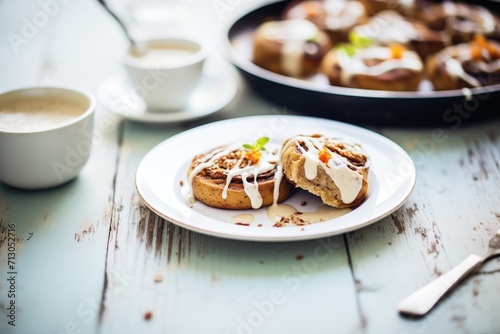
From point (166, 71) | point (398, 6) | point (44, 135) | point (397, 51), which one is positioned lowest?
point (398, 6)

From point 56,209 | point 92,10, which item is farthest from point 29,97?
point 92,10

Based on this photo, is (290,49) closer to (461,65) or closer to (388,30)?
(388,30)

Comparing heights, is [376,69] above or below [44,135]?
below

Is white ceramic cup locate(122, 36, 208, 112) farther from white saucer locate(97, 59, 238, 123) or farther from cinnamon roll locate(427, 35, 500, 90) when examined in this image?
cinnamon roll locate(427, 35, 500, 90)

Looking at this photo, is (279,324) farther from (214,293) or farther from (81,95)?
(81,95)

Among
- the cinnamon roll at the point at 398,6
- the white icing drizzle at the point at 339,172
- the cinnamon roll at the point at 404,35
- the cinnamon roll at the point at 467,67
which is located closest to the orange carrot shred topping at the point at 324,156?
the white icing drizzle at the point at 339,172

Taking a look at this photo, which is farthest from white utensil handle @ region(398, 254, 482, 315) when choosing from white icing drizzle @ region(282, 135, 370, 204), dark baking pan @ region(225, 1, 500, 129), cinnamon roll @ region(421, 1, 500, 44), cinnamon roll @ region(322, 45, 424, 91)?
cinnamon roll @ region(421, 1, 500, 44)

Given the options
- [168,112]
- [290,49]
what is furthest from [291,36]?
[168,112]
